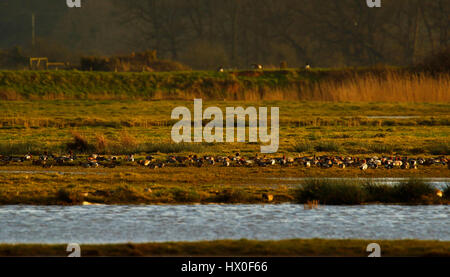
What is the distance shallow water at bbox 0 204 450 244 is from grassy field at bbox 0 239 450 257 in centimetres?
78

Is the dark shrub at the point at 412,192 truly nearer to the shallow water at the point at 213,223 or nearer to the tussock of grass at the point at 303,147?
the shallow water at the point at 213,223

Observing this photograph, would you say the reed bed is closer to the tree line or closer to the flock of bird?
the flock of bird

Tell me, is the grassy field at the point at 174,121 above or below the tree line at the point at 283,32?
below

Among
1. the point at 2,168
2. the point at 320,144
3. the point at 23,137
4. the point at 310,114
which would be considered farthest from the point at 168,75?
the point at 2,168

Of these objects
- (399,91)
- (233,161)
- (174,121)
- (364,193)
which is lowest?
(364,193)

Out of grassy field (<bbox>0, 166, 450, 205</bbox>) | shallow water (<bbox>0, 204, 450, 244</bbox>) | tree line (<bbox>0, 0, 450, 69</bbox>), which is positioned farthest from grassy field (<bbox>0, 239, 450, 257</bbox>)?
tree line (<bbox>0, 0, 450, 69</bbox>)

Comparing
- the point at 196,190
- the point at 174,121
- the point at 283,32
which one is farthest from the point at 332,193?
the point at 283,32

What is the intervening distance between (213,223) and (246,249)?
2.33 meters

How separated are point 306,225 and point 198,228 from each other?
1698 mm

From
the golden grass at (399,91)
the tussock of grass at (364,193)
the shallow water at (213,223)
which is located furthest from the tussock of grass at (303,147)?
the golden grass at (399,91)

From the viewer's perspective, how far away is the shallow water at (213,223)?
39.2 ft

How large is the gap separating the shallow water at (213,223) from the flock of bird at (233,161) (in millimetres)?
5446

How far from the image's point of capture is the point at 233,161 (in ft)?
69.6

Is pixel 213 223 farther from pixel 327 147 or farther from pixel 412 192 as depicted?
pixel 327 147
